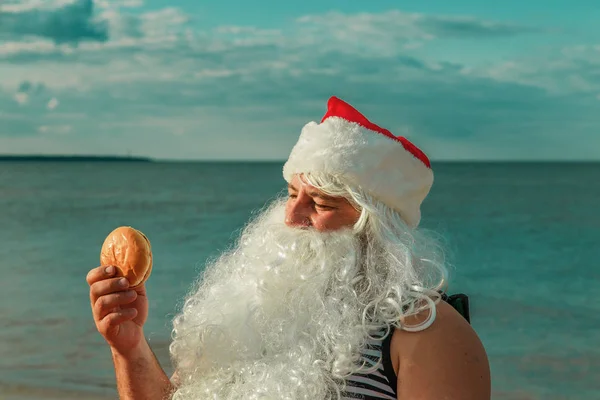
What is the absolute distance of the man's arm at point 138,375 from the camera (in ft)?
8.57

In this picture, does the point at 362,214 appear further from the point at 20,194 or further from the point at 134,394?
the point at 20,194

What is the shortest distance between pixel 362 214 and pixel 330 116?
47 centimetres

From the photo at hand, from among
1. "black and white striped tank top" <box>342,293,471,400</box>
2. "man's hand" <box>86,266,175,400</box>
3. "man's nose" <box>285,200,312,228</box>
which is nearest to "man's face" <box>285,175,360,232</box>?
"man's nose" <box>285,200,312,228</box>

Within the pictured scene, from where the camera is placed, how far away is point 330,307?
8.19 feet

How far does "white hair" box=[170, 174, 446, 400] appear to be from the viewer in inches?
94.9

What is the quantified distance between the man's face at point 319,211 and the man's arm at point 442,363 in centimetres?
42

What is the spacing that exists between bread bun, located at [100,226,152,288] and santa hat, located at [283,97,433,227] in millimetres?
558

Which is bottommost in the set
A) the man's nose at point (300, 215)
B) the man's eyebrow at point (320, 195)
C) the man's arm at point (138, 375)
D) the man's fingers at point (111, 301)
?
the man's arm at point (138, 375)

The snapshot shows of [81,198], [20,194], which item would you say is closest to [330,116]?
[81,198]

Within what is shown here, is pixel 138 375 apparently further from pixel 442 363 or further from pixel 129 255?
pixel 442 363

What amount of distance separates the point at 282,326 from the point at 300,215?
0.35 m

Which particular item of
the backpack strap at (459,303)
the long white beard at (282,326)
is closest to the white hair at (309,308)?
the long white beard at (282,326)

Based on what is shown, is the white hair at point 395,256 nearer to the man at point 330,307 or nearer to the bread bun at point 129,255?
the man at point 330,307

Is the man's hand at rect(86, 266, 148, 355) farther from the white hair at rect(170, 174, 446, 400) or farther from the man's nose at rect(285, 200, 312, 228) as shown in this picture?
the man's nose at rect(285, 200, 312, 228)
